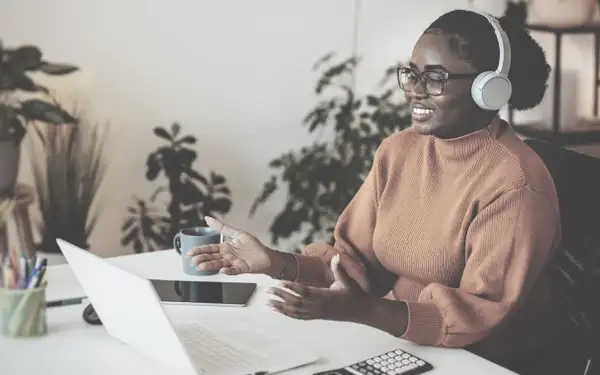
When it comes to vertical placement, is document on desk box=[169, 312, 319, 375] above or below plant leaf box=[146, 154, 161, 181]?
below

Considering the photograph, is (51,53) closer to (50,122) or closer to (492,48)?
(50,122)

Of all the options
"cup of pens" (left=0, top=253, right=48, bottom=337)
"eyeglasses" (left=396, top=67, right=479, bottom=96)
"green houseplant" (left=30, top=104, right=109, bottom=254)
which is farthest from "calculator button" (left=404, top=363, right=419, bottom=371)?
"green houseplant" (left=30, top=104, right=109, bottom=254)

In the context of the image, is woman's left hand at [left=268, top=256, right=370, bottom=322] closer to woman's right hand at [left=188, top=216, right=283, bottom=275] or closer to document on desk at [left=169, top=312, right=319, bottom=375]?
document on desk at [left=169, top=312, right=319, bottom=375]

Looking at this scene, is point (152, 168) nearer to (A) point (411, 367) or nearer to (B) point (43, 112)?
(B) point (43, 112)

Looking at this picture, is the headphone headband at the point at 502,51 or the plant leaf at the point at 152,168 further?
the plant leaf at the point at 152,168

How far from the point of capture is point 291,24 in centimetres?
345

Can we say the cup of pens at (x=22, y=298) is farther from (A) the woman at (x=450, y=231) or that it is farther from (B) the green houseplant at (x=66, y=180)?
(B) the green houseplant at (x=66, y=180)

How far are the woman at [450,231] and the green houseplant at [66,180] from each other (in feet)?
4.34

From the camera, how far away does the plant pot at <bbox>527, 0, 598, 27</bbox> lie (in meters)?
3.32

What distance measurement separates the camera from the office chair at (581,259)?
64.2 inches

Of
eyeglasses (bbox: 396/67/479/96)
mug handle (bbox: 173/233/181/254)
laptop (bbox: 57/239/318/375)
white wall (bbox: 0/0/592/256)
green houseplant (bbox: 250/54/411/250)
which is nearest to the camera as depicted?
laptop (bbox: 57/239/318/375)

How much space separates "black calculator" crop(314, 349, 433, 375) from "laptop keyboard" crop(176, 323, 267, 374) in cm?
11

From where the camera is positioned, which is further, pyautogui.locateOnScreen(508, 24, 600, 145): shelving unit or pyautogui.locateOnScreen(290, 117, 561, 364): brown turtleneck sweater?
pyautogui.locateOnScreen(508, 24, 600, 145): shelving unit

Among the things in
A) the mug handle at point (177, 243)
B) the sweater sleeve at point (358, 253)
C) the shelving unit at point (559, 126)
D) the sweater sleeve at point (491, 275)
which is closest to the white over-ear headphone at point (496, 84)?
the sweater sleeve at point (491, 275)
